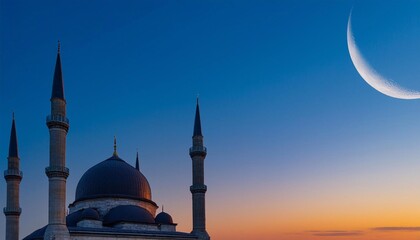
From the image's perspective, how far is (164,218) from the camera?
36312 millimetres

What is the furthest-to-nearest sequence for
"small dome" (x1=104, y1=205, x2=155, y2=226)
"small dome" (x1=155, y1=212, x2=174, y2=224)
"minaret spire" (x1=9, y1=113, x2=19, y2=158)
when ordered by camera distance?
1. "minaret spire" (x1=9, y1=113, x2=19, y2=158)
2. "small dome" (x1=155, y1=212, x2=174, y2=224)
3. "small dome" (x1=104, y1=205, x2=155, y2=226)

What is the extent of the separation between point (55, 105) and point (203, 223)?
1565 cm

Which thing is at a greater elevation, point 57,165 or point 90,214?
point 57,165

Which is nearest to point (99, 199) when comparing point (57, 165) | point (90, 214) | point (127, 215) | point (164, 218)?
point (90, 214)

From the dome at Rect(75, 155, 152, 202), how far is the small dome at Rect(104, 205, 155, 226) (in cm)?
185

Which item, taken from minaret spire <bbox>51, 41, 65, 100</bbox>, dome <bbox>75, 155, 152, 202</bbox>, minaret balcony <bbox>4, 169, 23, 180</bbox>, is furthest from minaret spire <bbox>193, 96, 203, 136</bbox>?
minaret balcony <bbox>4, 169, 23, 180</bbox>

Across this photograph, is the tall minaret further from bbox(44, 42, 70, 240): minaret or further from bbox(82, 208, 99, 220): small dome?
bbox(44, 42, 70, 240): minaret

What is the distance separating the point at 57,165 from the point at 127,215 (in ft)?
25.3

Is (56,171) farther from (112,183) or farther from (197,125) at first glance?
(197,125)

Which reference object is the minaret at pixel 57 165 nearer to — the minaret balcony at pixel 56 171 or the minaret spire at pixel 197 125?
the minaret balcony at pixel 56 171

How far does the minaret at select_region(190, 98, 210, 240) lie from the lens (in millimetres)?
36531

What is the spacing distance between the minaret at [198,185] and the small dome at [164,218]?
7.08 ft

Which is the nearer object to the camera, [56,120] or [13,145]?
[56,120]

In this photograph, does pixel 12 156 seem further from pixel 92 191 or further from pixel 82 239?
pixel 82 239
